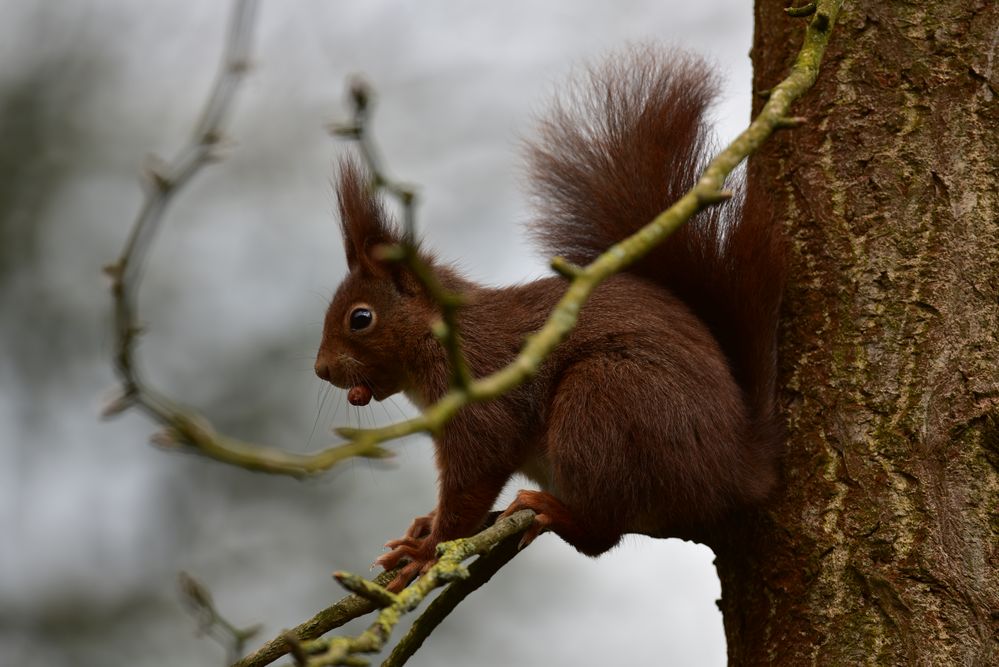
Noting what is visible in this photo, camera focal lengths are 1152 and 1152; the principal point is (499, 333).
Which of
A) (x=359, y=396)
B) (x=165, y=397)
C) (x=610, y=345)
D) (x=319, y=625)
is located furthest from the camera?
(x=359, y=396)

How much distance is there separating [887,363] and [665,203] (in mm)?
529

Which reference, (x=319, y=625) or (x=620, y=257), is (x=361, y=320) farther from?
(x=620, y=257)

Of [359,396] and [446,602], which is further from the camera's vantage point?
[359,396]

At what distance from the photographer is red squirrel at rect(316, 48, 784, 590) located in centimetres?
203

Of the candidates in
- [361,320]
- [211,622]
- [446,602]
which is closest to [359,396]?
[361,320]

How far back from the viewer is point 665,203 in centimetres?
216

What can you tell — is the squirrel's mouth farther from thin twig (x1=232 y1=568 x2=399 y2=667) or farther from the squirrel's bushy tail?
thin twig (x1=232 y1=568 x2=399 y2=667)

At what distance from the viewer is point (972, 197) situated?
190 cm

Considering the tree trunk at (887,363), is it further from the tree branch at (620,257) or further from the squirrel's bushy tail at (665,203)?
the tree branch at (620,257)

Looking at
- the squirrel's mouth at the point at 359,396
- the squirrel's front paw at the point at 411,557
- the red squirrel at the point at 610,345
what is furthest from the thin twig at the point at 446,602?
the squirrel's mouth at the point at 359,396

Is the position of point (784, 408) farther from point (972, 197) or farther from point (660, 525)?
point (972, 197)

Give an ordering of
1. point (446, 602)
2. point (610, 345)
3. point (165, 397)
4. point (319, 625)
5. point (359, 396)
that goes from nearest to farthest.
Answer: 1. point (165, 397)
2. point (319, 625)
3. point (446, 602)
4. point (610, 345)
5. point (359, 396)

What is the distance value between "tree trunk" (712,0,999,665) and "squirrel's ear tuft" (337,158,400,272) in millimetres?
832

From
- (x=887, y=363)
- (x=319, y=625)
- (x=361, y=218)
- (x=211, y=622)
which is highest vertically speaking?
(x=361, y=218)
